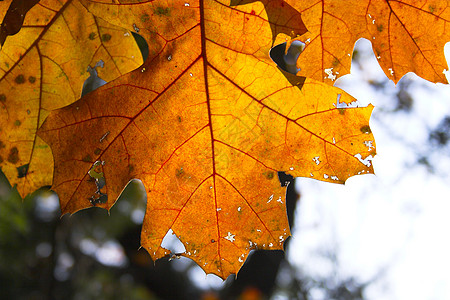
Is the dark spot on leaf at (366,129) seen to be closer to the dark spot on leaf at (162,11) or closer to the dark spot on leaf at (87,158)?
the dark spot on leaf at (162,11)

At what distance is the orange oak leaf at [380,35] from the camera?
2.49ft

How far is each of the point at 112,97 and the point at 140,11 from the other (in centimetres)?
20

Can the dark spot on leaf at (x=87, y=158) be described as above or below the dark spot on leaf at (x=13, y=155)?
above

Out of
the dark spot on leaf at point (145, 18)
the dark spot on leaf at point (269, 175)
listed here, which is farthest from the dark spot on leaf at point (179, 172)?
the dark spot on leaf at point (145, 18)

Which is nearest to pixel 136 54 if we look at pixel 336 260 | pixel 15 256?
pixel 15 256

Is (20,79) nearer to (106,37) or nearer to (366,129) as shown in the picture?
(106,37)

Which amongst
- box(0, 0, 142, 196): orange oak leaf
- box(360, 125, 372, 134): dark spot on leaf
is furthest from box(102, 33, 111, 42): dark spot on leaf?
box(360, 125, 372, 134): dark spot on leaf

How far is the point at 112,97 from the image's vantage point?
0.78 meters

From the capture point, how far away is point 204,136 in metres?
0.80

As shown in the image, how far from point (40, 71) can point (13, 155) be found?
9.2 inches

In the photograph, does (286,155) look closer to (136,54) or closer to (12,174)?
(136,54)

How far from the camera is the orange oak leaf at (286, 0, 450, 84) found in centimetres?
76

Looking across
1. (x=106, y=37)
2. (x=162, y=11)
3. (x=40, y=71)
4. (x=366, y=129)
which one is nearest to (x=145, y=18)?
(x=162, y=11)

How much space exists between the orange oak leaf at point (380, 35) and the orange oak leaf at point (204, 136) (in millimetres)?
79
